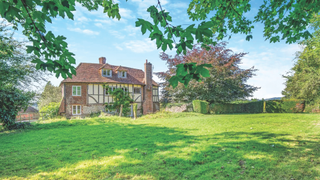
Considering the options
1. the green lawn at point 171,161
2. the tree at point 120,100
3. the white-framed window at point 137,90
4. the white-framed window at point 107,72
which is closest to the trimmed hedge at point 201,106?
the tree at point 120,100

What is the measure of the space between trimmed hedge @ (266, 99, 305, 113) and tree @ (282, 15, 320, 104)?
11.1 feet

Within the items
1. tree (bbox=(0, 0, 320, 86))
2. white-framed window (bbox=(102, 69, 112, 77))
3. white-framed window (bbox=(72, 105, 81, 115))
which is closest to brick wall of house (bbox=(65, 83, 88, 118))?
white-framed window (bbox=(72, 105, 81, 115))

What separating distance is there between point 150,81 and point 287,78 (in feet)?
80.3

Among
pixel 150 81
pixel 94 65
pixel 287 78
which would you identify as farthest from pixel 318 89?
pixel 94 65

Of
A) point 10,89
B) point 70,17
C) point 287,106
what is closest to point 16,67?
point 10,89

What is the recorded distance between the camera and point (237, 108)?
22.0 metres

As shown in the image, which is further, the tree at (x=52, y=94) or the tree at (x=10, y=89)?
the tree at (x=52, y=94)

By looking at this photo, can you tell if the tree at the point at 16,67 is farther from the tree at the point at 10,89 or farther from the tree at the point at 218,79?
the tree at the point at 218,79

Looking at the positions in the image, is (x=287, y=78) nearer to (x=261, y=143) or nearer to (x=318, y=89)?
(x=318, y=89)

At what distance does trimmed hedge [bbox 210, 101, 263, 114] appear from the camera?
20.9 m

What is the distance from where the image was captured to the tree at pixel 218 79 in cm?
2048

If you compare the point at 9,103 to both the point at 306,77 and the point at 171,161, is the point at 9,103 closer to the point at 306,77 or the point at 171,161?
the point at 171,161

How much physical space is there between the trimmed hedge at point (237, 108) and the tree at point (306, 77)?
674 centimetres

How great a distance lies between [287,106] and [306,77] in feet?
24.1
